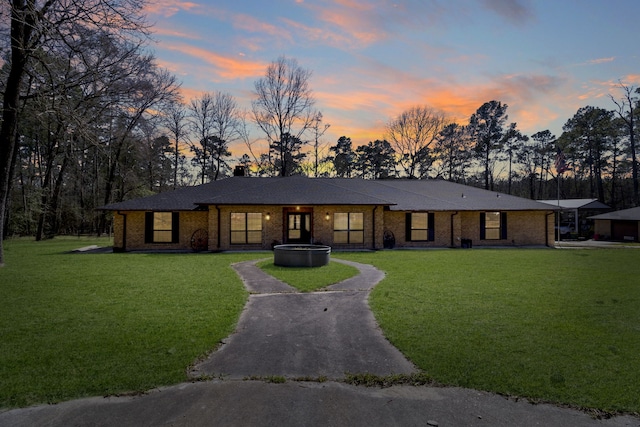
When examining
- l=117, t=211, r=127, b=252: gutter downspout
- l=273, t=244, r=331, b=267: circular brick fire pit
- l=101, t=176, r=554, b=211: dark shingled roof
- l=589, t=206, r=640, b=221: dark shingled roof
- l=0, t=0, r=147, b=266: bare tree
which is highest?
l=0, t=0, r=147, b=266: bare tree

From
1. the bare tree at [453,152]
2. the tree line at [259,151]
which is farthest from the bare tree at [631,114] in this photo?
the bare tree at [453,152]

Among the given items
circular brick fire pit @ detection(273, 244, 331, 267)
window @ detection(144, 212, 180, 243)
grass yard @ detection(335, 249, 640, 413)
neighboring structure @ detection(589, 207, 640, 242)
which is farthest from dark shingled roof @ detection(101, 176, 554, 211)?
neighboring structure @ detection(589, 207, 640, 242)

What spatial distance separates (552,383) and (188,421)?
371 centimetres

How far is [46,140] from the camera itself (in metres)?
30.0

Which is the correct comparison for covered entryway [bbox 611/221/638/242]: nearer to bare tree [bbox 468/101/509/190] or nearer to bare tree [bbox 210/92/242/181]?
bare tree [bbox 468/101/509/190]

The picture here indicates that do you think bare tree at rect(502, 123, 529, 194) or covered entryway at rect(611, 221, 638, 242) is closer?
covered entryway at rect(611, 221, 638, 242)

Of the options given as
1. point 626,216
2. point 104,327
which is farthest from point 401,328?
point 626,216

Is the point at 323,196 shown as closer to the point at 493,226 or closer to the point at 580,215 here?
the point at 493,226

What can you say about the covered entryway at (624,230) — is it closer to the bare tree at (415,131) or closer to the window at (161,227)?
the bare tree at (415,131)

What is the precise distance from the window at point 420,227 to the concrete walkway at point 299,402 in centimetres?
1533

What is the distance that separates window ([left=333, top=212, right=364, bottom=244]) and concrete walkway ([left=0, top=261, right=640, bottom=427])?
1368cm

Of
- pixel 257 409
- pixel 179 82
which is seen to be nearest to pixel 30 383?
pixel 257 409

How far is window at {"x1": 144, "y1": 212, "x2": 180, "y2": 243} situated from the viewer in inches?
720

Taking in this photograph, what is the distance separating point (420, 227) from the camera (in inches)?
792
